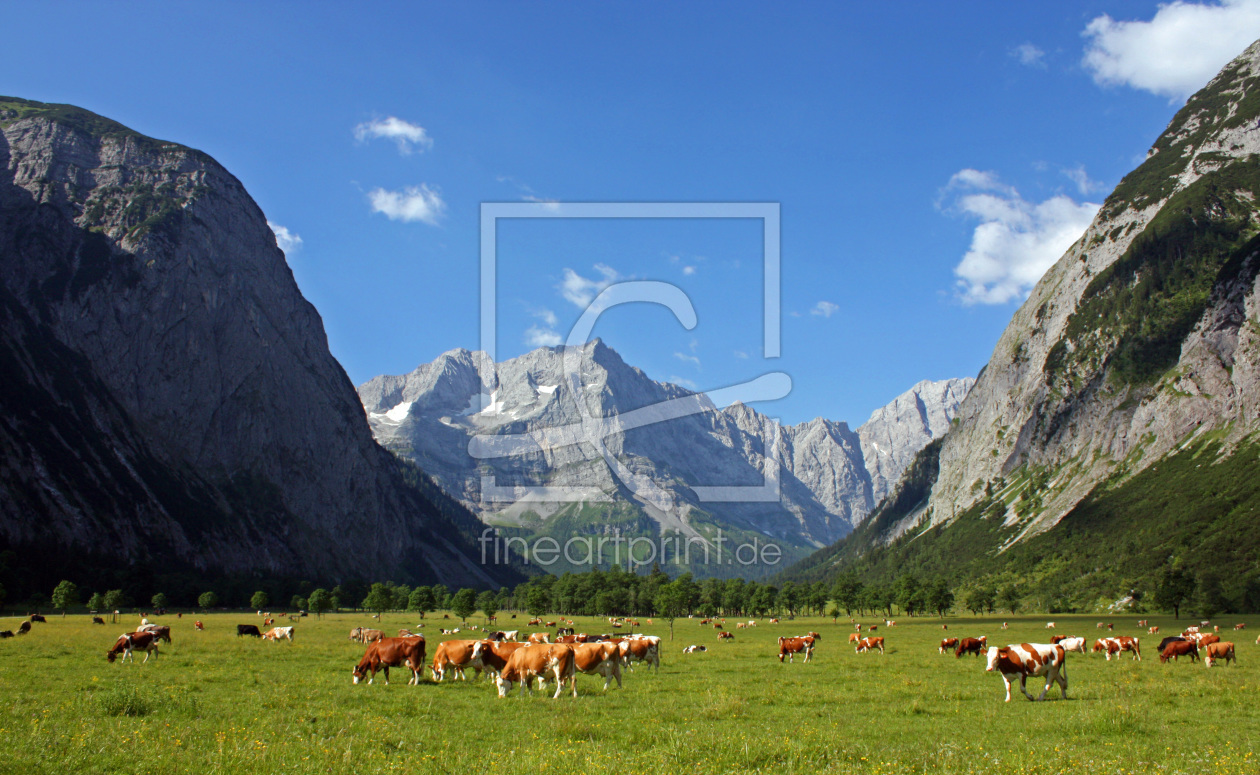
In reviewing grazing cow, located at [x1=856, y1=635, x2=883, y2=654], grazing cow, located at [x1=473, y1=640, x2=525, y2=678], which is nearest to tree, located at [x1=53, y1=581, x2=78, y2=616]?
grazing cow, located at [x1=473, y1=640, x2=525, y2=678]

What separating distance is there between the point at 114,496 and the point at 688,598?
148m

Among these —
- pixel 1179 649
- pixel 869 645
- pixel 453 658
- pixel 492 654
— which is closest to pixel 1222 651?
pixel 1179 649

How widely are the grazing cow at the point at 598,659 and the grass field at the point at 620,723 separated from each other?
1148mm

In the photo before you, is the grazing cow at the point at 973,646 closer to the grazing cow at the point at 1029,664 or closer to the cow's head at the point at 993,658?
the grazing cow at the point at 1029,664

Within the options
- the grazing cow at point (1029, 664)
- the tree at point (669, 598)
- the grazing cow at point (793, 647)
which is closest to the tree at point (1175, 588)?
the tree at point (669, 598)

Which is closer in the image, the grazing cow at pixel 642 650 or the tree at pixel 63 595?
the grazing cow at pixel 642 650

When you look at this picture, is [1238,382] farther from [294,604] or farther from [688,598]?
[294,604]

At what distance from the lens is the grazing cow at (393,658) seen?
29891 mm

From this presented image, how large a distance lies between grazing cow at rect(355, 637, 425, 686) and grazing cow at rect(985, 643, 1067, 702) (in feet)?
76.3

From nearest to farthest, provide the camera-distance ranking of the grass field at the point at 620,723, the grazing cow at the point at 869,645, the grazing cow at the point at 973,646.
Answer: the grass field at the point at 620,723, the grazing cow at the point at 973,646, the grazing cow at the point at 869,645

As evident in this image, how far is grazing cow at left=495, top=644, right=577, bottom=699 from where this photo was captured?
27.4 meters

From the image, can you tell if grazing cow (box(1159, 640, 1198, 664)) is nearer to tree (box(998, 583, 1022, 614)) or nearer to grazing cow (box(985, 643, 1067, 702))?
grazing cow (box(985, 643, 1067, 702))

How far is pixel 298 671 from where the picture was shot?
3294cm

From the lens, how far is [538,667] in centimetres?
2772
